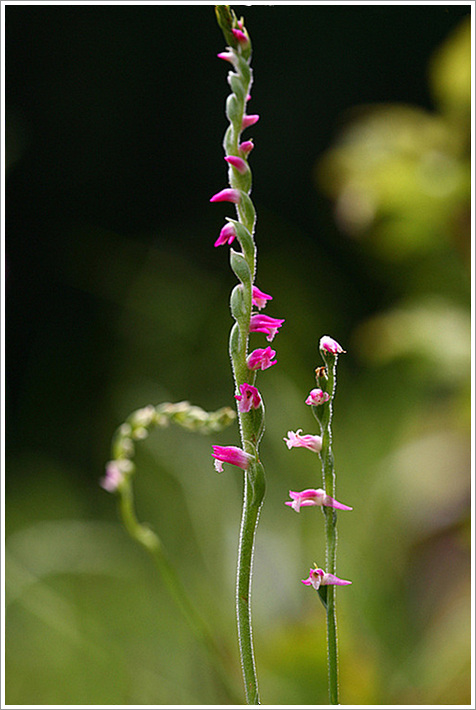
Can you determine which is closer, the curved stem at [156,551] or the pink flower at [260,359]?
the pink flower at [260,359]

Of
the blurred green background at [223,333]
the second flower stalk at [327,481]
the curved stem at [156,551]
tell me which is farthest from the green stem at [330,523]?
the blurred green background at [223,333]

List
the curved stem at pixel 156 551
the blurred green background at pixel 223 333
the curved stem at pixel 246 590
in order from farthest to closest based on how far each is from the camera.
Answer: the blurred green background at pixel 223 333 < the curved stem at pixel 156 551 < the curved stem at pixel 246 590

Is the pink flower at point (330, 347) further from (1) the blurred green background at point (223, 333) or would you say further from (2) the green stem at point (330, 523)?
(1) the blurred green background at point (223, 333)

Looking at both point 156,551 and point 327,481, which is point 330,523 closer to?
point 327,481

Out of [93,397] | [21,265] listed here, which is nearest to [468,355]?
[93,397]

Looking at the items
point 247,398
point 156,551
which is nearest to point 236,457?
point 247,398

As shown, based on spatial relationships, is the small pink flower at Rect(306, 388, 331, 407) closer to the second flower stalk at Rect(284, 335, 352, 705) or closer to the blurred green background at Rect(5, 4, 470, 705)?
the second flower stalk at Rect(284, 335, 352, 705)
